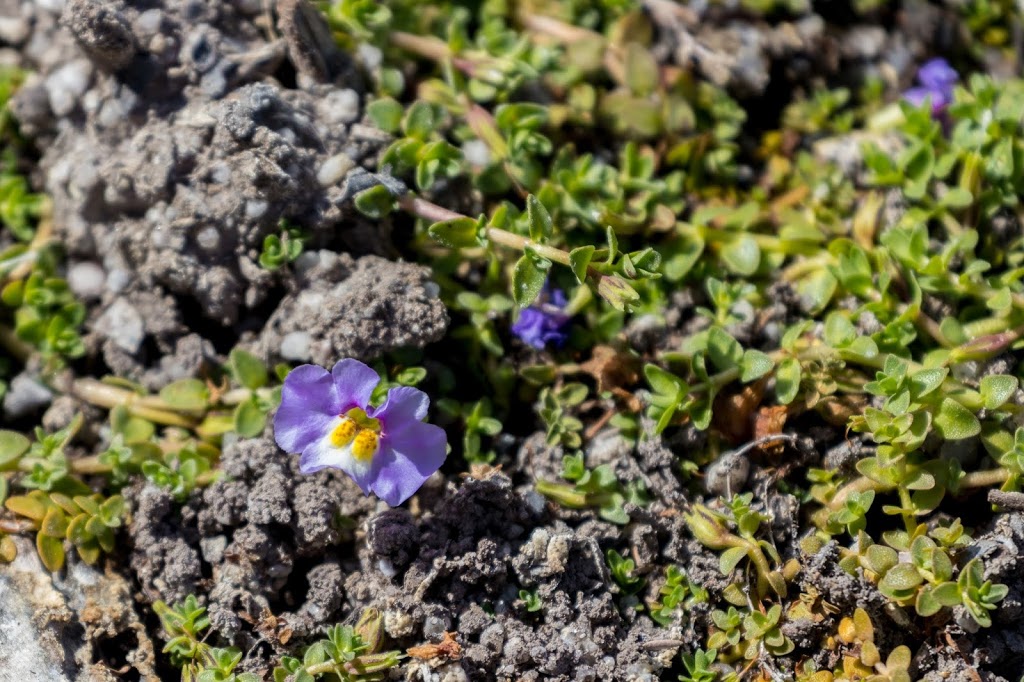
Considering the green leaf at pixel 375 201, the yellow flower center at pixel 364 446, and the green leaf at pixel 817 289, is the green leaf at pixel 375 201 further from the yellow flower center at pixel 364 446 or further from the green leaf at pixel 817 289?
the green leaf at pixel 817 289

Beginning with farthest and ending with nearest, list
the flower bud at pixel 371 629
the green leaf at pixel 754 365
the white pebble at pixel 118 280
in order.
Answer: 1. the white pebble at pixel 118 280
2. the green leaf at pixel 754 365
3. the flower bud at pixel 371 629

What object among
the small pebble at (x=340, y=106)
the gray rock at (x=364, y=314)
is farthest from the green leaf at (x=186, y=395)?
the small pebble at (x=340, y=106)

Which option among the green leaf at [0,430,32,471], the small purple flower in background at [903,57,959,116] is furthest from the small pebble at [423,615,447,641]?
the small purple flower in background at [903,57,959,116]

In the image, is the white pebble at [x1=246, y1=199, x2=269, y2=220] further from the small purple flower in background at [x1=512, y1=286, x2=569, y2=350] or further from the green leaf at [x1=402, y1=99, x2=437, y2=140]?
the small purple flower in background at [x1=512, y1=286, x2=569, y2=350]

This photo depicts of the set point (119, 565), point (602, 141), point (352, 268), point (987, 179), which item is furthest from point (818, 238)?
point (119, 565)

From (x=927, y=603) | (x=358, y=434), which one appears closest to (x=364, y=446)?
(x=358, y=434)

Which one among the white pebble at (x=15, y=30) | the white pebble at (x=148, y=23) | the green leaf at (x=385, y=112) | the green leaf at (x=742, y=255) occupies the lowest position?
the green leaf at (x=742, y=255)
